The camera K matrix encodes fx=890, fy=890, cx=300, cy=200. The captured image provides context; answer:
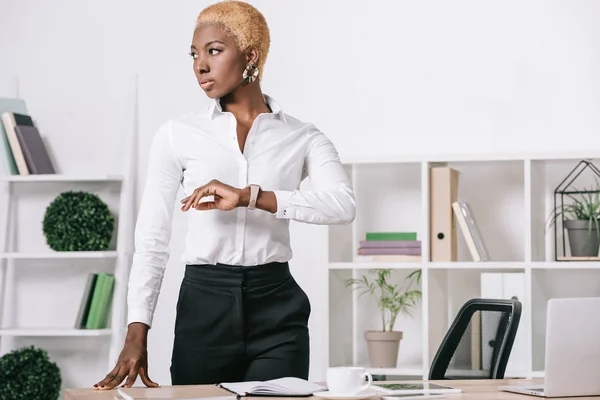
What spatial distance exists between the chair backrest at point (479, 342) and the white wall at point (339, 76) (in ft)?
3.82

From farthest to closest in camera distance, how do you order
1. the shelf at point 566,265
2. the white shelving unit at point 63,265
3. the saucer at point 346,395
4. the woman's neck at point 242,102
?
the white shelving unit at point 63,265, the shelf at point 566,265, the woman's neck at point 242,102, the saucer at point 346,395

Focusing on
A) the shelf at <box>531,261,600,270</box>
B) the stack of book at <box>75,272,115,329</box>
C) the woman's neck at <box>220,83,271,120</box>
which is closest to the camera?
the woman's neck at <box>220,83,271,120</box>

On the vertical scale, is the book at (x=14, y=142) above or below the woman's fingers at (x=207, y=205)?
above

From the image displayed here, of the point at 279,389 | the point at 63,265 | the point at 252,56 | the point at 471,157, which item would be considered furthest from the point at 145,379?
the point at 63,265

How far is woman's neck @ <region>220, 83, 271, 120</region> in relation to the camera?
7.48 ft

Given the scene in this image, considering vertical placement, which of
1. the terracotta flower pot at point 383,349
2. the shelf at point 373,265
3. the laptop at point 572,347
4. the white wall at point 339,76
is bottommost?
the terracotta flower pot at point 383,349

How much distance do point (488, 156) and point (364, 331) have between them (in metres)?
0.93

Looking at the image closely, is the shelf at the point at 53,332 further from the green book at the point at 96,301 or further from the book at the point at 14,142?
the book at the point at 14,142

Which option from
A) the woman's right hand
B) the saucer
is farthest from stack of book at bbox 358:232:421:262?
the saucer

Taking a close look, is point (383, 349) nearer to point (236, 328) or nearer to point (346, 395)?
point (236, 328)

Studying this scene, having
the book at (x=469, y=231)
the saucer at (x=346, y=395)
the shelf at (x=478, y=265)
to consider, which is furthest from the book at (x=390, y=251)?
the saucer at (x=346, y=395)

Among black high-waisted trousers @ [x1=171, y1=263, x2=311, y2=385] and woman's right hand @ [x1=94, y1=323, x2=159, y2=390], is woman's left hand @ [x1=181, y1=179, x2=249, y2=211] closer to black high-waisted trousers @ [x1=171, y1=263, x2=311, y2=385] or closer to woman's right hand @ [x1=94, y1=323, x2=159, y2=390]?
black high-waisted trousers @ [x1=171, y1=263, x2=311, y2=385]

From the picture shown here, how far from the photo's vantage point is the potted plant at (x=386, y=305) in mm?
3711

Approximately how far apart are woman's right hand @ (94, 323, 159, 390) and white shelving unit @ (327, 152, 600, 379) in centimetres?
176
